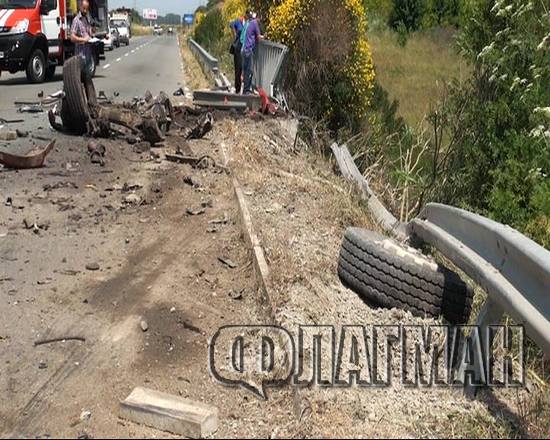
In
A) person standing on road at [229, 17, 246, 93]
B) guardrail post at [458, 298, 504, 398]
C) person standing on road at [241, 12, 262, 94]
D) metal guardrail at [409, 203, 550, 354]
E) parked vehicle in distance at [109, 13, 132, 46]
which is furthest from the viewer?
parked vehicle in distance at [109, 13, 132, 46]

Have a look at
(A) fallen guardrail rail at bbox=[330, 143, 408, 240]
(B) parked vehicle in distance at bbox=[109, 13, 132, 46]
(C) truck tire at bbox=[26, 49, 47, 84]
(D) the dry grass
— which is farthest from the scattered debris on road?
(B) parked vehicle in distance at bbox=[109, 13, 132, 46]

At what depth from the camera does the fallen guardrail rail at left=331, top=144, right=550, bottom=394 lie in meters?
2.99

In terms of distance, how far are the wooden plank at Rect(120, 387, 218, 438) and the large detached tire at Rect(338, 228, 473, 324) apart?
57.6 inches

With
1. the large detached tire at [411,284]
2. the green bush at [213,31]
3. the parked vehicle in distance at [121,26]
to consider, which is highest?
the large detached tire at [411,284]

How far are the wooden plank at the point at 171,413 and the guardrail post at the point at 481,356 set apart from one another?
4.07 feet

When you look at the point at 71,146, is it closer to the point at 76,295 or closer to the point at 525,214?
the point at 76,295

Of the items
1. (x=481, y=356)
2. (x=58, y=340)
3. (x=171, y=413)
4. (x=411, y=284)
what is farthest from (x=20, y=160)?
(x=481, y=356)

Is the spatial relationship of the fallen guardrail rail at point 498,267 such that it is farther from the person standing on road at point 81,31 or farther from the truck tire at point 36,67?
the truck tire at point 36,67

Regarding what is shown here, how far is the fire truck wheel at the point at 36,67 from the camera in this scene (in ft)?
60.6

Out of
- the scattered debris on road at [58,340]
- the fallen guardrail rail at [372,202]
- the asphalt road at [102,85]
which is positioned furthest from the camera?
the asphalt road at [102,85]

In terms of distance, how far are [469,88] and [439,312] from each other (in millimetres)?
4286

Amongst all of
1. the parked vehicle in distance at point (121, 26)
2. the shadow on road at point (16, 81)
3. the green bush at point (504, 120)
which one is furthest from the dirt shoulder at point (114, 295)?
the parked vehicle in distance at point (121, 26)

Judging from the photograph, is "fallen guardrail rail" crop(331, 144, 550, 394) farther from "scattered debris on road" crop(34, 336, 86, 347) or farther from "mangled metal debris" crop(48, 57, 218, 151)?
"mangled metal debris" crop(48, 57, 218, 151)

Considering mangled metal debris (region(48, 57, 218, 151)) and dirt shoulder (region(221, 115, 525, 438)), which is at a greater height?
dirt shoulder (region(221, 115, 525, 438))
